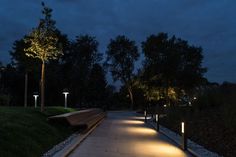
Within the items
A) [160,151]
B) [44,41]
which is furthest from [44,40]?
[160,151]

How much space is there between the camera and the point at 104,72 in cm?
10206

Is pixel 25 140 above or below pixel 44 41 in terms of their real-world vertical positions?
below

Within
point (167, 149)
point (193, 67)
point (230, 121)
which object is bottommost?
point (167, 149)

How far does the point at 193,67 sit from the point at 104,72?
123 feet

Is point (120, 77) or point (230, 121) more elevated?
point (120, 77)

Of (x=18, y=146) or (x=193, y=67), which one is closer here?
(x=18, y=146)

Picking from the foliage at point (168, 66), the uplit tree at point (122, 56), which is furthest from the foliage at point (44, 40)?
the uplit tree at point (122, 56)

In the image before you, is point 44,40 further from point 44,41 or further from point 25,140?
point 25,140

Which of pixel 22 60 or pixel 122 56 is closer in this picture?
pixel 22 60

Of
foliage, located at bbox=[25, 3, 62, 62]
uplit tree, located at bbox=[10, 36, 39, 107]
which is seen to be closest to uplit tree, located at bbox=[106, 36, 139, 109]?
uplit tree, located at bbox=[10, 36, 39, 107]

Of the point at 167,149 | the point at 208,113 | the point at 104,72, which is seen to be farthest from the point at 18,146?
the point at 104,72

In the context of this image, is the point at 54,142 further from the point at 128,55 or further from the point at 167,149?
the point at 128,55

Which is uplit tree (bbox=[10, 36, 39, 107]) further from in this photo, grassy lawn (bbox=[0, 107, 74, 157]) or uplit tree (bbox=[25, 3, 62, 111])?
grassy lawn (bbox=[0, 107, 74, 157])

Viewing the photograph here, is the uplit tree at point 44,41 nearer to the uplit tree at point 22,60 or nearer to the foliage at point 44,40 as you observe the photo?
the foliage at point 44,40
